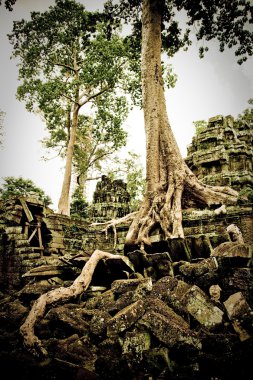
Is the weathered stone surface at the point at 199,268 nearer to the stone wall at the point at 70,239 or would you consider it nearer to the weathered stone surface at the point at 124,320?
the stone wall at the point at 70,239

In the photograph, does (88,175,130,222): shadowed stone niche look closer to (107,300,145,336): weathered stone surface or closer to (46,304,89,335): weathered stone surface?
(46,304,89,335): weathered stone surface

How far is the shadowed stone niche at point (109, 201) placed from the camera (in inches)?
500

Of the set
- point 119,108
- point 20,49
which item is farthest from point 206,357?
point 20,49

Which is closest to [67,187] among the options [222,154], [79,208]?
[79,208]

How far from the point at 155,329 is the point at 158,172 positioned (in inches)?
145

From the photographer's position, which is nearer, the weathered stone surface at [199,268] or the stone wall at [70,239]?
the weathered stone surface at [199,268]

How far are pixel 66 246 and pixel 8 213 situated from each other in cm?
254

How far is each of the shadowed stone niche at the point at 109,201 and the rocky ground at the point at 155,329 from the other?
8.91 meters

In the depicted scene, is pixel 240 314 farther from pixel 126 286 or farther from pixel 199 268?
pixel 126 286

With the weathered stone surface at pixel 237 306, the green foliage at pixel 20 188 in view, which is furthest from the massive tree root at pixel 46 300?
the green foliage at pixel 20 188

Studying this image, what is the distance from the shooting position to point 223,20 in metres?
8.27

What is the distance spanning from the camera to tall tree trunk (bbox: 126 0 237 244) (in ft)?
16.4

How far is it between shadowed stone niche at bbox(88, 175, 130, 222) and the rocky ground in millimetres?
8905

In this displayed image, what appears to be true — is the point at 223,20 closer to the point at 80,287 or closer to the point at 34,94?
the point at 80,287
